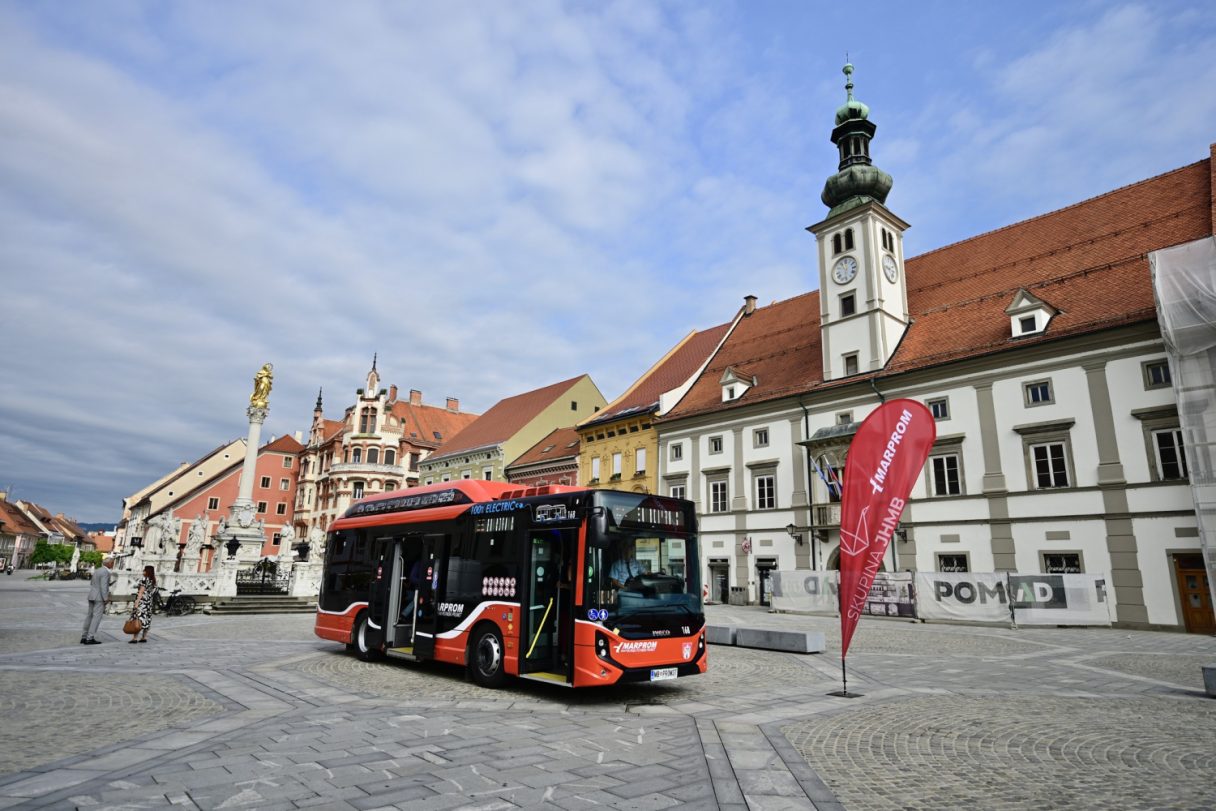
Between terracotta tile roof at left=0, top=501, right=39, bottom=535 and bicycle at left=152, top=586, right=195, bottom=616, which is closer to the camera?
bicycle at left=152, top=586, right=195, bottom=616

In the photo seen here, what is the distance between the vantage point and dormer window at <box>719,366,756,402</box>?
116 feet

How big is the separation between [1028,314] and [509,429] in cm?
3528

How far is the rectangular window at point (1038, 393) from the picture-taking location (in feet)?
80.3

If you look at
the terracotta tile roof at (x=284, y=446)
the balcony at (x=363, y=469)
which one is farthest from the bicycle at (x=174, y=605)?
the terracotta tile roof at (x=284, y=446)

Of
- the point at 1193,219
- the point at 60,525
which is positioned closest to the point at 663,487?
the point at 1193,219

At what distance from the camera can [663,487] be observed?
37.6 meters

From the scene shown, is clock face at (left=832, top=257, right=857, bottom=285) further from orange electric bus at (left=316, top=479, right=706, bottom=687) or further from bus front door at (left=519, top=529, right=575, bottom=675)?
bus front door at (left=519, top=529, right=575, bottom=675)

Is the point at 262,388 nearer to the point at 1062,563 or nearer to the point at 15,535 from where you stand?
the point at 1062,563

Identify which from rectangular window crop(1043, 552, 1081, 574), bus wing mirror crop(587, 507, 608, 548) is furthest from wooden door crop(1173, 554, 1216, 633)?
bus wing mirror crop(587, 507, 608, 548)

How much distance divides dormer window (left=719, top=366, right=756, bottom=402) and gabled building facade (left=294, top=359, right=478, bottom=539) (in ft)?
108

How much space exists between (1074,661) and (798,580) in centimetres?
1386

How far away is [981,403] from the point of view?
1025 inches

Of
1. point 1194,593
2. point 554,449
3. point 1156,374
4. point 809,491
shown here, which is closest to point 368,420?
point 554,449

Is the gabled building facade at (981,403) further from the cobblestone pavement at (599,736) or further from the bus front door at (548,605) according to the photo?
the bus front door at (548,605)
